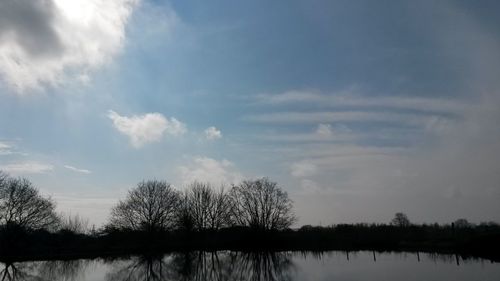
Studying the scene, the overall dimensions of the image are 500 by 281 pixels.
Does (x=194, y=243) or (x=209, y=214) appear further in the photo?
(x=209, y=214)

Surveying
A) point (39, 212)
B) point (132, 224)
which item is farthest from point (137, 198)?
point (39, 212)

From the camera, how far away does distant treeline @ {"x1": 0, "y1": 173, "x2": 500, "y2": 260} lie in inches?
2406

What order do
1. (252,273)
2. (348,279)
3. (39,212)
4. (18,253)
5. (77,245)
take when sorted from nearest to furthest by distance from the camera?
(348,279)
(252,273)
(18,253)
(39,212)
(77,245)

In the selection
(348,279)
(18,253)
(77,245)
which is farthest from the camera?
(77,245)

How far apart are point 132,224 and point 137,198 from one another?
4.92 m

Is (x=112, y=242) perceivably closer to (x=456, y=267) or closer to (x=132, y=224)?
(x=132, y=224)

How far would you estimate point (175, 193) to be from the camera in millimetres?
90562

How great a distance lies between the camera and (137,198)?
8775 cm

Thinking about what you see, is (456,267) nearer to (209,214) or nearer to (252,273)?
(252,273)

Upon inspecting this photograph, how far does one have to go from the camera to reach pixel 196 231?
283 ft

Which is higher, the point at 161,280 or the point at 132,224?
the point at 132,224

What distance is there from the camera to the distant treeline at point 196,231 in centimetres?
6112

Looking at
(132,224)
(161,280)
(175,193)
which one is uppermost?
(175,193)

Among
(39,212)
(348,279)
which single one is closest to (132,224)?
(39,212)
